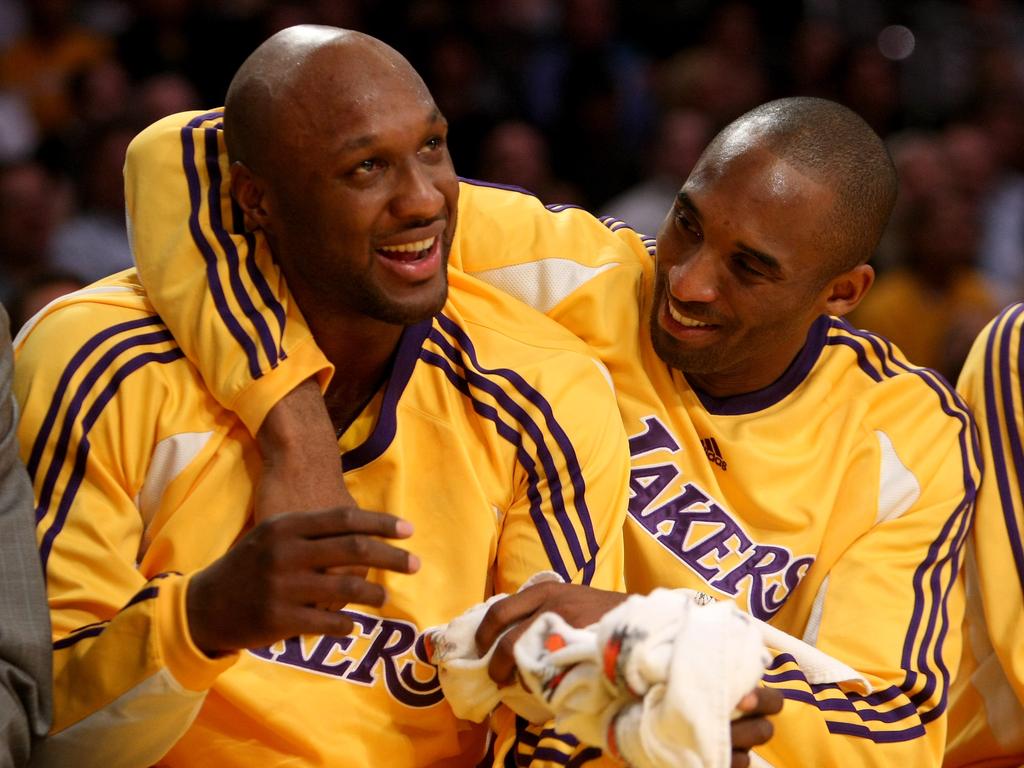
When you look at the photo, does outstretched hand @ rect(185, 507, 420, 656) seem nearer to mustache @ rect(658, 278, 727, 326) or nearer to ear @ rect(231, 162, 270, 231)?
ear @ rect(231, 162, 270, 231)

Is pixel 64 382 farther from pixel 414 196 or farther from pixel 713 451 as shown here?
pixel 713 451

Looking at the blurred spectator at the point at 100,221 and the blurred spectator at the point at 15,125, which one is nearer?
the blurred spectator at the point at 100,221

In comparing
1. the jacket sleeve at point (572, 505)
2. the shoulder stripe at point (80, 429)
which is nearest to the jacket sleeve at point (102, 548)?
the shoulder stripe at point (80, 429)

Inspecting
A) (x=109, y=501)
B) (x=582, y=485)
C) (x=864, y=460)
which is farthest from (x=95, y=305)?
(x=864, y=460)

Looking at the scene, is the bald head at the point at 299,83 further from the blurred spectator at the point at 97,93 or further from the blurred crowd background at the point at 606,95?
the blurred spectator at the point at 97,93

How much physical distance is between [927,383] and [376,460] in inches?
36.6

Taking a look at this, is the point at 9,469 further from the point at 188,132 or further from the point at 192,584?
the point at 188,132

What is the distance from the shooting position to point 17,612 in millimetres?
1710

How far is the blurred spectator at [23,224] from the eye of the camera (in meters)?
4.29

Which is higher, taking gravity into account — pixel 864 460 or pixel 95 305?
pixel 95 305

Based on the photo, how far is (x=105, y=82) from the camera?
15.8 feet

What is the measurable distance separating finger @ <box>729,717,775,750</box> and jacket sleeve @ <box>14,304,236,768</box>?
0.59m

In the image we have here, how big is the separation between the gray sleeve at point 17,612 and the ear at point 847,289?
1.26 metres

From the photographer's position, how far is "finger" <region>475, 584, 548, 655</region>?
1.78 metres
